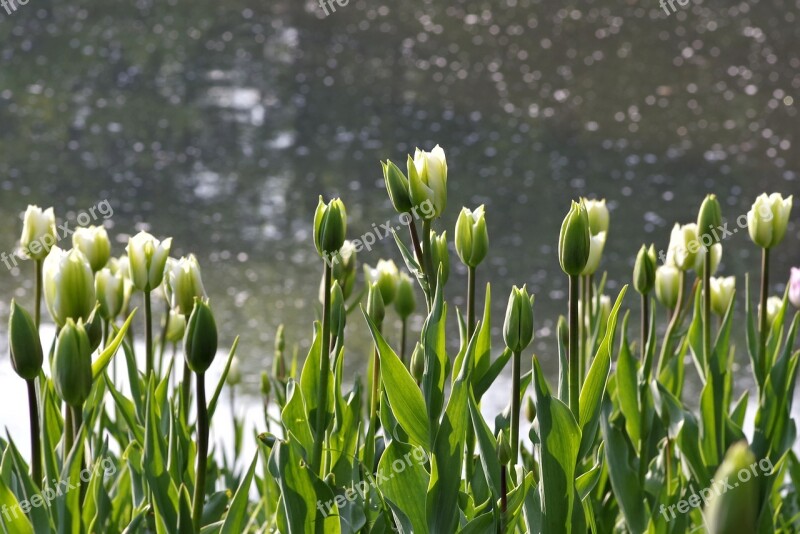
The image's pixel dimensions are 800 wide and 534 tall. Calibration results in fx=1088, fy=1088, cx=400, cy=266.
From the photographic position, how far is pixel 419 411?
0.84 metres

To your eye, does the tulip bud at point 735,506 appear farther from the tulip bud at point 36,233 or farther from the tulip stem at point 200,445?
the tulip bud at point 36,233

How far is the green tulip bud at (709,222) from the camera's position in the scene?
1111 mm

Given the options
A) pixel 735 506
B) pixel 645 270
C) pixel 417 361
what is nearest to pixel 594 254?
pixel 645 270

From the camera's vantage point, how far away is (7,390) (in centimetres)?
209

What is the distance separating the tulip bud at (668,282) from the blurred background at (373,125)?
3.08ft

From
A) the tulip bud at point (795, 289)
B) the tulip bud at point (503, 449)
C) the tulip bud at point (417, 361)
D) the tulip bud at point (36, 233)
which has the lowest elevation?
the tulip bud at point (503, 449)

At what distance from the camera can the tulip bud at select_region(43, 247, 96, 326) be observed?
885 millimetres

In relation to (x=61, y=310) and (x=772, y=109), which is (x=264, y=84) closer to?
(x=772, y=109)

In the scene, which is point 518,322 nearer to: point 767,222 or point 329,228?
point 329,228

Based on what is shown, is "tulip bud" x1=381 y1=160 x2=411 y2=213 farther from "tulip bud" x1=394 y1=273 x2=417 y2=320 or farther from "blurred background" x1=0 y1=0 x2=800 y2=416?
"blurred background" x1=0 y1=0 x2=800 y2=416

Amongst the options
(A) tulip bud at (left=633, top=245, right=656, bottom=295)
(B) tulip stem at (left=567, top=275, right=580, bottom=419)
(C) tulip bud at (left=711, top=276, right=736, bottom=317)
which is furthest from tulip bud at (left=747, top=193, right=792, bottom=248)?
(B) tulip stem at (left=567, top=275, right=580, bottom=419)

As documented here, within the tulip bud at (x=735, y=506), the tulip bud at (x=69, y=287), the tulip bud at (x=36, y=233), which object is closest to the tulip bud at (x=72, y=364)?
the tulip bud at (x=69, y=287)

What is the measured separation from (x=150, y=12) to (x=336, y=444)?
12.1 feet

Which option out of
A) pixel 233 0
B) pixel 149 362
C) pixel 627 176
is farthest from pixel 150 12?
pixel 149 362
